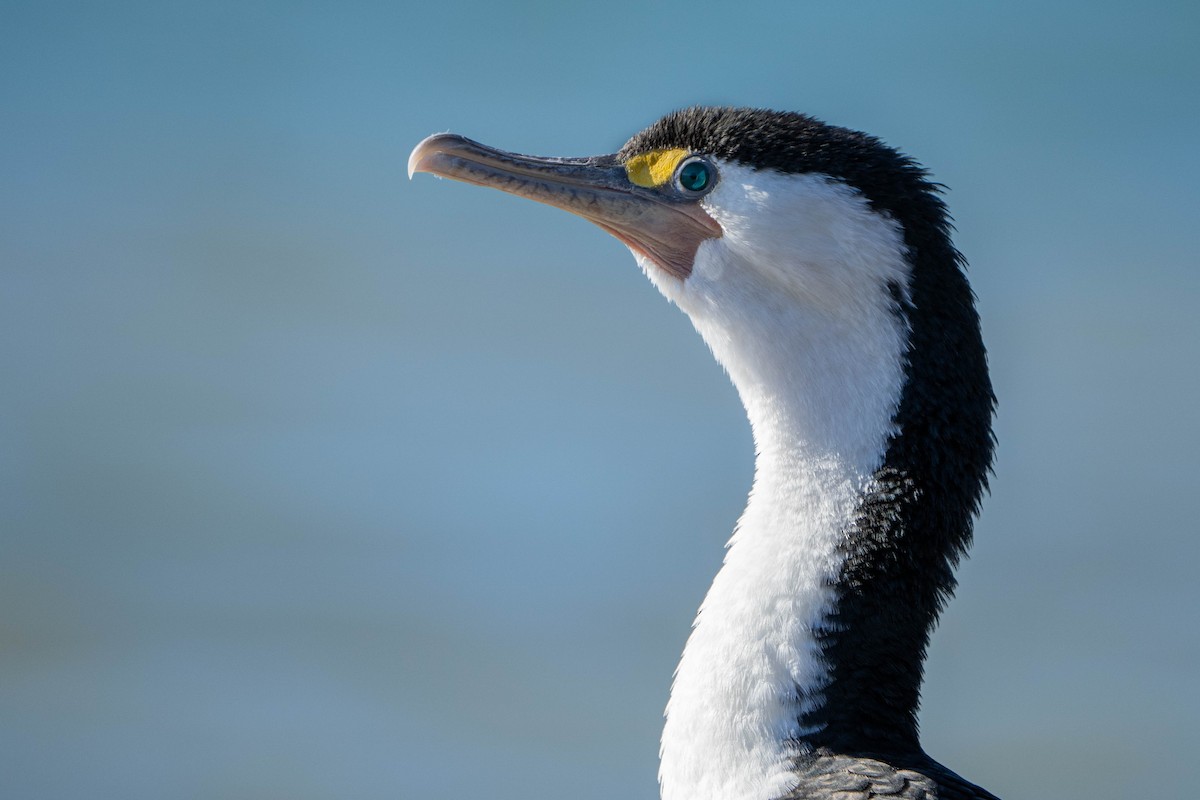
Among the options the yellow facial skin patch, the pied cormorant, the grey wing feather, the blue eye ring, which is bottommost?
the grey wing feather

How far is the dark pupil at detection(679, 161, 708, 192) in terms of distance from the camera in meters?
3.30

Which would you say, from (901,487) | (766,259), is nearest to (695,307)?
(766,259)

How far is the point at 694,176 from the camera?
3.33 metres

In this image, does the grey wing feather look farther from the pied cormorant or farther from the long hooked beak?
the long hooked beak

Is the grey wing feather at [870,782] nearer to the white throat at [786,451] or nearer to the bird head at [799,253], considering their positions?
the white throat at [786,451]

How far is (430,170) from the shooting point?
11.7 ft

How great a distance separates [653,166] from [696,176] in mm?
187

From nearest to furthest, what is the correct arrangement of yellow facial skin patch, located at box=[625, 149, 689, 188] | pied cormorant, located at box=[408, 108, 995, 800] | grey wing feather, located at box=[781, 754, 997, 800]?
grey wing feather, located at box=[781, 754, 997, 800] < pied cormorant, located at box=[408, 108, 995, 800] < yellow facial skin patch, located at box=[625, 149, 689, 188]

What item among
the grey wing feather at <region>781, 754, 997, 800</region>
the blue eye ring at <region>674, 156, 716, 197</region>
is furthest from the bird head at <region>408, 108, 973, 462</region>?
the grey wing feather at <region>781, 754, 997, 800</region>

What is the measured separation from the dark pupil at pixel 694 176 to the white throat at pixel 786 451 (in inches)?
5.3

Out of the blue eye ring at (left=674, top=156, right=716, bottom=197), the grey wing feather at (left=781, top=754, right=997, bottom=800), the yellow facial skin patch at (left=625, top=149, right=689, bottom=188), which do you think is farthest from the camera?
the yellow facial skin patch at (left=625, top=149, right=689, bottom=188)

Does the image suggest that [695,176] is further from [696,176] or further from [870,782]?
[870,782]

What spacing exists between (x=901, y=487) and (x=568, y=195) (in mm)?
1295

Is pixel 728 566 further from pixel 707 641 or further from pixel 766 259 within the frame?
pixel 766 259
